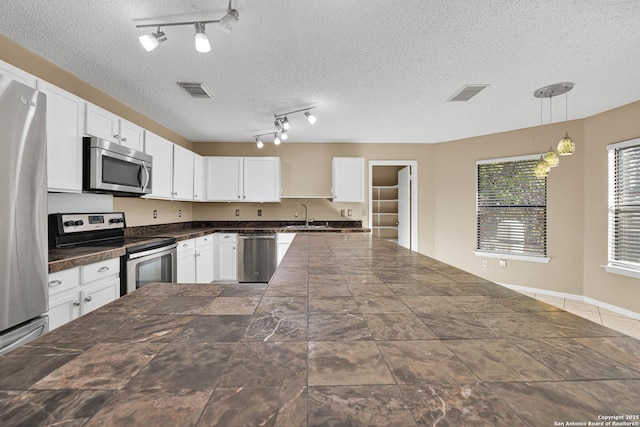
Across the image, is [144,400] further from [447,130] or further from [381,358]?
[447,130]

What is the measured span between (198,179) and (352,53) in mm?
3112

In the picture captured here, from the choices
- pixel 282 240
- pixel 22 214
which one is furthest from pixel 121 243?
pixel 282 240

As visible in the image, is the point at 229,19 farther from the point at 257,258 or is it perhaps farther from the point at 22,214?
the point at 257,258

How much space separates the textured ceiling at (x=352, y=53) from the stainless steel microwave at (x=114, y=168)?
691 millimetres

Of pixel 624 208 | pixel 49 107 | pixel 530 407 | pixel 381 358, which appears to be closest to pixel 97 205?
pixel 49 107

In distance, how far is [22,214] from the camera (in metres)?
1.31

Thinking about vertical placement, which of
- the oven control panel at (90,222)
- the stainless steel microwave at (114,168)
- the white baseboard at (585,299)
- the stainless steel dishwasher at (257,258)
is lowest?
the white baseboard at (585,299)


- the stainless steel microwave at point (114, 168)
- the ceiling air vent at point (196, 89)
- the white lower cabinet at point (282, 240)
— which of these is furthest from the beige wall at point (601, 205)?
the stainless steel microwave at point (114, 168)

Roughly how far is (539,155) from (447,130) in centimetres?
130

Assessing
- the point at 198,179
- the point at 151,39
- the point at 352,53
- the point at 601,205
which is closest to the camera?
the point at 151,39

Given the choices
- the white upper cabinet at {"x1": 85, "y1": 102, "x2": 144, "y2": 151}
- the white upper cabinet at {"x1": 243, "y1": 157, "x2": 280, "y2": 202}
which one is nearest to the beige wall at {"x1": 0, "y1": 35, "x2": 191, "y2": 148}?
the white upper cabinet at {"x1": 85, "y1": 102, "x2": 144, "y2": 151}

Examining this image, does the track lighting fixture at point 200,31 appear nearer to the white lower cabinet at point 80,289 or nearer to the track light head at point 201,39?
the track light head at point 201,39

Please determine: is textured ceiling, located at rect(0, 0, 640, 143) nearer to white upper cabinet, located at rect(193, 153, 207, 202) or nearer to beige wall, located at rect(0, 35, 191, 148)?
beige wall, located at rect(0, 35, 191, 148)

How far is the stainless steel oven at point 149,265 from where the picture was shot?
220cm
